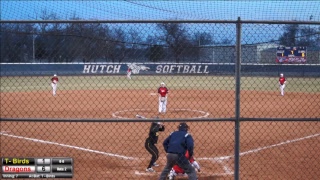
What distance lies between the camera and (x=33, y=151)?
1059cm

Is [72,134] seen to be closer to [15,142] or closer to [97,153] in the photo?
[15,142]

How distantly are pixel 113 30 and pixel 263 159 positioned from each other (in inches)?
224

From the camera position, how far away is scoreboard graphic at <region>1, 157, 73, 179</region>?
18.1ft

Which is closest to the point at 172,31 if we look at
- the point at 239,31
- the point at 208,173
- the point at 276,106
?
the point at 239,31

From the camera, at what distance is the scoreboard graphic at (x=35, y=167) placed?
551 centimetres

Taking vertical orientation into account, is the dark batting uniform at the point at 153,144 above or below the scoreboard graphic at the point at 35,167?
below

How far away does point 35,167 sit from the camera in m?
5.52

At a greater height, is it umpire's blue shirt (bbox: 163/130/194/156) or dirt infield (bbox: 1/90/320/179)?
umpire's blue shirt (bbox: 163/130/194/156)

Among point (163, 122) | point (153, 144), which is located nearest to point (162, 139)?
point (153, 144)

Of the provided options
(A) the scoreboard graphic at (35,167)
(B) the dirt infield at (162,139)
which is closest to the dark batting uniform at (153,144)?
(B) the dirt infield at (162,139)

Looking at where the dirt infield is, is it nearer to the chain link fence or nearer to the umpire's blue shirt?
the chain link fence

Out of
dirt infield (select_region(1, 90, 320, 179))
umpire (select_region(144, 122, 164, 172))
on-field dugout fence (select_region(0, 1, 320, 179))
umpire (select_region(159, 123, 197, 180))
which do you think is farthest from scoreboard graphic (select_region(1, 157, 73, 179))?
umpire (select_region(144, 122, 164, 172))

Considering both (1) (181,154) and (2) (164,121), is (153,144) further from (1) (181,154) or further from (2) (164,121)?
(2) (164,121)

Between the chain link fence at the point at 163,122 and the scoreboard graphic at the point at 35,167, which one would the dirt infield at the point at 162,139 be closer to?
the chain link fence at the point at 163,122
